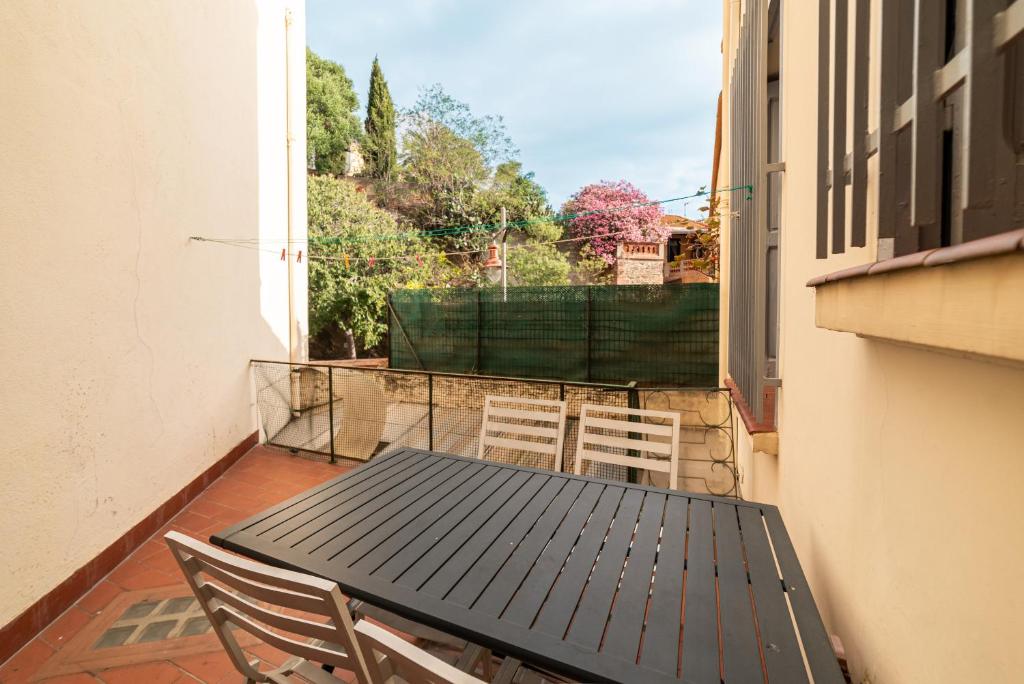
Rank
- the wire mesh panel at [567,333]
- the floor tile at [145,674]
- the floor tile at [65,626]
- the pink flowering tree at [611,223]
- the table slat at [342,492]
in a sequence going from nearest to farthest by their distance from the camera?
the table slat at [342,492]
the floor tile at [145,674]
the floor tile at [65,626]
the wire mesh panel at [567,333]
the pink flowering tree at [611,223]

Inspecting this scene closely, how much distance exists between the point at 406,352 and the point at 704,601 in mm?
7560

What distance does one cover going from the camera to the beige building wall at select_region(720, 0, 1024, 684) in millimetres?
632

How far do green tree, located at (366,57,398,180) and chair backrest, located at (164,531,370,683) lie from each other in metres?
18.8

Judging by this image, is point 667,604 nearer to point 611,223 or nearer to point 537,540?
point 537,540

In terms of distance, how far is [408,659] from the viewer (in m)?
0.79

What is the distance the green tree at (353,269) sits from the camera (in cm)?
1157

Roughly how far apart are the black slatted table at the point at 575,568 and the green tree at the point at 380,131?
1840 centimetres

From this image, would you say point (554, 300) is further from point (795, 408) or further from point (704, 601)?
point (704, 601)

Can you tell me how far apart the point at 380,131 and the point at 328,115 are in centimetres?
202

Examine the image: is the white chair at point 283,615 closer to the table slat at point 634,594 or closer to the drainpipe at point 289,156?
the table slat at point 634,594

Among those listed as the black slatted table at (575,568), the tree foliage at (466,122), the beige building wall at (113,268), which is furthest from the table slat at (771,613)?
the tree foliage at (466,122)

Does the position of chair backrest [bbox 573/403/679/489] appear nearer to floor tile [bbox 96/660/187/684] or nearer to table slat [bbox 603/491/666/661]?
table slat [bbox 603/491/666/661]

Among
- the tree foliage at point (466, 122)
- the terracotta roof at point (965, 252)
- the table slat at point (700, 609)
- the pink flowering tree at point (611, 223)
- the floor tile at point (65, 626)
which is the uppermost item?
the tree foliage at point (466, 122)

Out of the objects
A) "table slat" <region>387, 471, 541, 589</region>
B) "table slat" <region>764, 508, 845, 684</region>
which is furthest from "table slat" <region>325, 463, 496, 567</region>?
"table slat" <region>764, 508, 845, 684</region>
